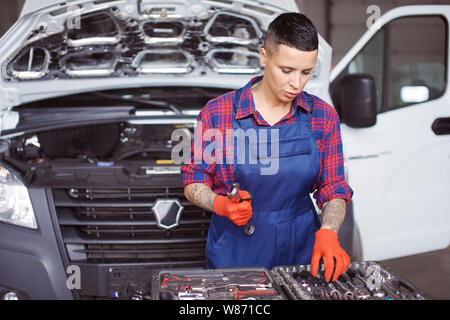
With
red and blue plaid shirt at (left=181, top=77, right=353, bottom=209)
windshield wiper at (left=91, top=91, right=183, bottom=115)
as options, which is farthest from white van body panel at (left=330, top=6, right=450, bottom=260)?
red and blue plaid shirt at (left=181, top=77, right=353, bottom=209)

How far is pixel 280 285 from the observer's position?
1023 millimetres

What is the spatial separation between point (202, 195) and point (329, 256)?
0.42 meters

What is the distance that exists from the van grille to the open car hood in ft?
2.18

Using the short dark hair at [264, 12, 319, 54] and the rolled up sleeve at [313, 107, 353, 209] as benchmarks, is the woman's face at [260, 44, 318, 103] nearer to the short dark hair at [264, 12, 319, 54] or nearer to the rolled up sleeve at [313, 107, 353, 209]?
the short dark hair at [264, 12, 319, 54]

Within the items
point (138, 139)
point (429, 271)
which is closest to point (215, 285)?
point (138, 139)

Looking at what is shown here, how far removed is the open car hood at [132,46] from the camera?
207 cm

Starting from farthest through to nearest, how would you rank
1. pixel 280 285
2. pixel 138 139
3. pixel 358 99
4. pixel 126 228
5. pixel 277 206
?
pixel 138 139, pixel 358 99, pixel 126 228, pixel 277 206, pixel 280 285

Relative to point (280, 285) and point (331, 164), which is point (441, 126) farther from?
point (280, 285)

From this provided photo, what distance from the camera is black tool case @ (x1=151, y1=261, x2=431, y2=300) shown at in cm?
97

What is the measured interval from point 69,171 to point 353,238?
1220mm

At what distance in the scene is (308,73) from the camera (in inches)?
51.9

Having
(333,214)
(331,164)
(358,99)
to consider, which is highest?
(358,99)
